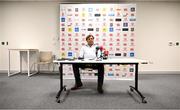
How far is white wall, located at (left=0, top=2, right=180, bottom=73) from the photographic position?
5988 millimetres

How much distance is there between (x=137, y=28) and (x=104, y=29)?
4.70 ft

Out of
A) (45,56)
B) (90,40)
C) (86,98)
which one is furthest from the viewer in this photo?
(45,56)

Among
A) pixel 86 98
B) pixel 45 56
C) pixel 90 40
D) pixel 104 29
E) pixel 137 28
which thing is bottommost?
pixel 86 98

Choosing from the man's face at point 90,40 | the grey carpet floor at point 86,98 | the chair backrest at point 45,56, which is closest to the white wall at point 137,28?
the chair backrest at point 45,56

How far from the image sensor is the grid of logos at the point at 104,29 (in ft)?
17.1

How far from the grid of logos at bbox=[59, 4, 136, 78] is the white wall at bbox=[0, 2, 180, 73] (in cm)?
87

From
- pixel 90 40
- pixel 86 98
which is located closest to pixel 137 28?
pixel 90 40

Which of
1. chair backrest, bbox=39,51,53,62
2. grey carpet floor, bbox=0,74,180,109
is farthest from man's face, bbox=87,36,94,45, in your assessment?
chair backrest, bbox=39,51,53,62

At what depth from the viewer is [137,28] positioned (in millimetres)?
6020

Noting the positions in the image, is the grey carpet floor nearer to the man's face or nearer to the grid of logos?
the man's face

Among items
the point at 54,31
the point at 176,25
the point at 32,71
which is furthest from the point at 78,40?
the point at 176,25

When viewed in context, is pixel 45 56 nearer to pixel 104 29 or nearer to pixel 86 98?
pixel 104 29

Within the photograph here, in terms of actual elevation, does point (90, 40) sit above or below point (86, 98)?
above

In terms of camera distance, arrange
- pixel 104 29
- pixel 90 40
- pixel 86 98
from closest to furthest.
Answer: pixel 86 98, pixel 90 40, pixel 104 29
